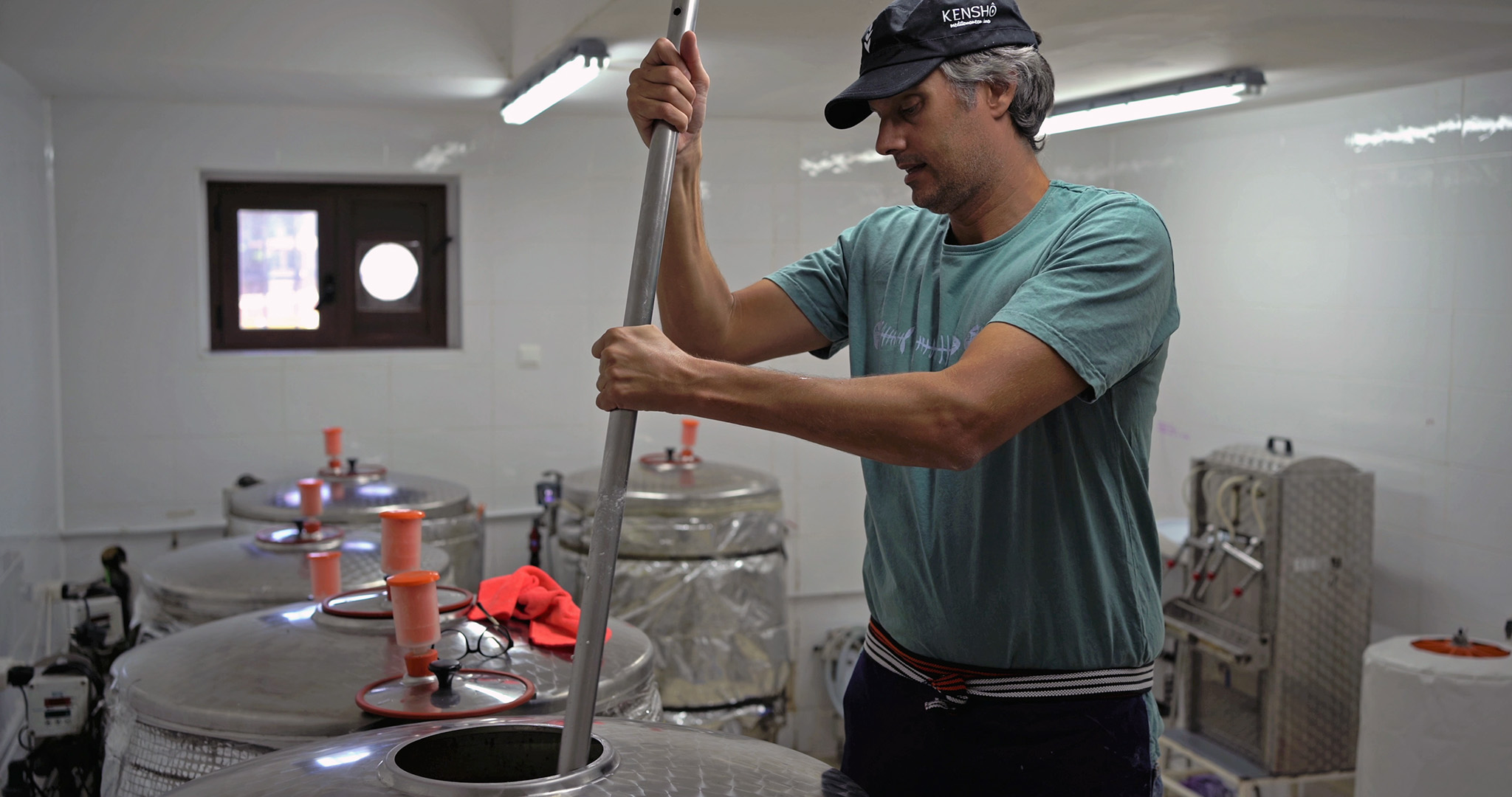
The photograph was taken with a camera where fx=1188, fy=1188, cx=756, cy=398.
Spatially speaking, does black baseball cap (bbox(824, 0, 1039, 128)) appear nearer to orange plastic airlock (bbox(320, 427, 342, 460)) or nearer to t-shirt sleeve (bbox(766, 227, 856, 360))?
t-shirt sleeve (bbox(766, 227, 856, 360))

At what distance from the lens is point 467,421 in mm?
4742

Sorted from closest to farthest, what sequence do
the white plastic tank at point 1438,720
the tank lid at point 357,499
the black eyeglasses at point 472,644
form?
the black eyeglasses at point 472,644
the white plastic tank at point 1438,720
the tank lid at point 357,499

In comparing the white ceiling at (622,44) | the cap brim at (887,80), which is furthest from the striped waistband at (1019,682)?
the white ceiling at (622,44)

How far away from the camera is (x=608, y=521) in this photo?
1.13 m

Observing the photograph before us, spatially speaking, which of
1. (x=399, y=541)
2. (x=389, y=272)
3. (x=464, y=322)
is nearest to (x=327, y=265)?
(x=389, y=272)

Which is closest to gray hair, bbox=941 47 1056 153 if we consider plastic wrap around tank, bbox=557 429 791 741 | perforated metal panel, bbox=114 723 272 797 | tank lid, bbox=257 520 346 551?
perforated metal panel, bbox=114 723 272 797

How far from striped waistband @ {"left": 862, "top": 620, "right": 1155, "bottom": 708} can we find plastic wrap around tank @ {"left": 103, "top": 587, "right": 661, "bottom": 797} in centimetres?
59

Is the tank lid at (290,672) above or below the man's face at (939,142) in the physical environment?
below

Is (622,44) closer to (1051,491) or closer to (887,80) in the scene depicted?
(887,80)

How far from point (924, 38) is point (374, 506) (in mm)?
2723

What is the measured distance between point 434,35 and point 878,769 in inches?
120

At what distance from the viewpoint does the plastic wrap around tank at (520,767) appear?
43.9 inches

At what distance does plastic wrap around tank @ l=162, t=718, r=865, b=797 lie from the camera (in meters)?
1.12

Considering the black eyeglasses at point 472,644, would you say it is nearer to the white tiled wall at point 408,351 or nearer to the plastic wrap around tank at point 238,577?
the plastic wrap around tank at point 238,577
